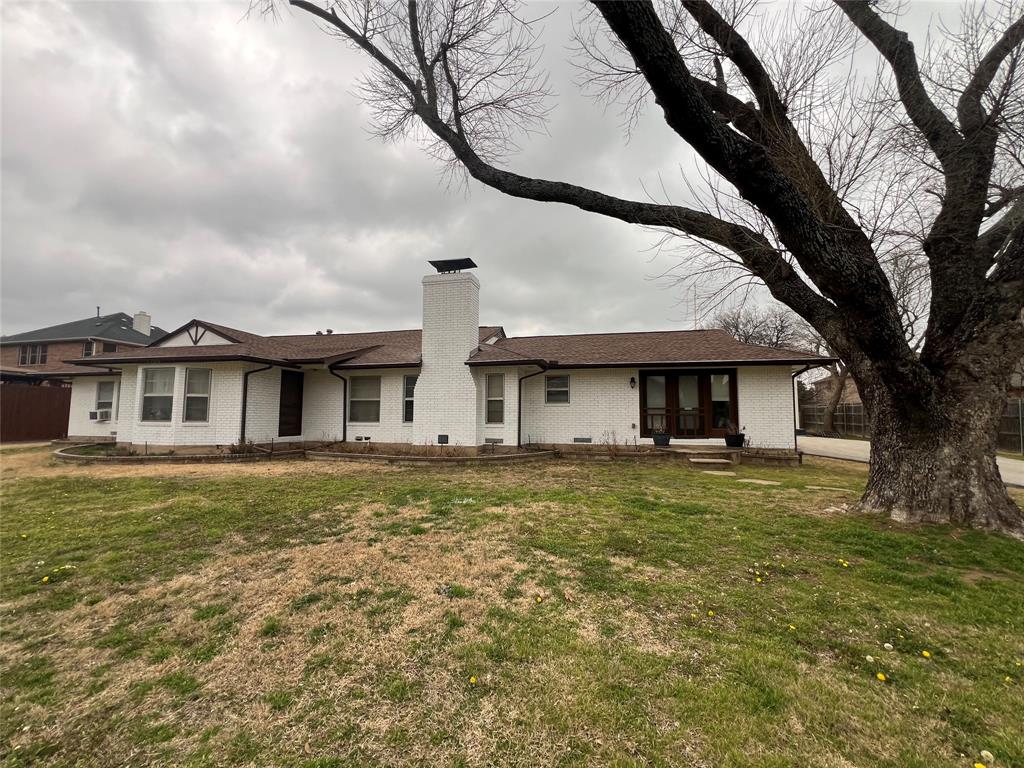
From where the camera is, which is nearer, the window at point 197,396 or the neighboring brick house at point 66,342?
the window at point 197,396

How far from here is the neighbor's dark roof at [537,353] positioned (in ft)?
39.9

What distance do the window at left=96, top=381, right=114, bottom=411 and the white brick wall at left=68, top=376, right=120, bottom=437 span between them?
0.15m

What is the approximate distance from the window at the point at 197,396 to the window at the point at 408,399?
5630mm

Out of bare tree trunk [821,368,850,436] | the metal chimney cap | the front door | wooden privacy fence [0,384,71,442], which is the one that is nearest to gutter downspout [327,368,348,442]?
the front door

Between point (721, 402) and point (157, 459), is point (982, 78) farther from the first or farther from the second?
point (157, 459)

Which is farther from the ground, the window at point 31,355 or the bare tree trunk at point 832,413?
the window at point 31,355

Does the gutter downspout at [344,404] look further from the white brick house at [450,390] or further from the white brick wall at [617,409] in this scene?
the white brick wall at [617,409]

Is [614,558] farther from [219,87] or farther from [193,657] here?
[219,87]

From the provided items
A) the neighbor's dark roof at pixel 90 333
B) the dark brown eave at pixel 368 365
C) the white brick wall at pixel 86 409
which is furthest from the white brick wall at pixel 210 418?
the neighbor's dark roof at pixel 90 333

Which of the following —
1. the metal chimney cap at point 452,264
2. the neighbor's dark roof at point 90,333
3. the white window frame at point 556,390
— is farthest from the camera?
the neighbor's dark roof at point 90,333

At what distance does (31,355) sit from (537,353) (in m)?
34.5

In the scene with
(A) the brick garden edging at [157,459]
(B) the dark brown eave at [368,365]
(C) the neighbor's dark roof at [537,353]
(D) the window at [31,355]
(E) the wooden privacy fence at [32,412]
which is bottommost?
(A) the brick garden edging at [157,459]

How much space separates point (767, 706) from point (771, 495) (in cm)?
618

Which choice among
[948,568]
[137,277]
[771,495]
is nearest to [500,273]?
[771,495]
